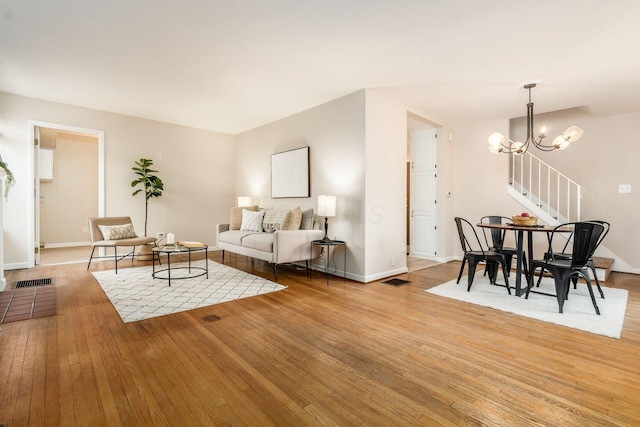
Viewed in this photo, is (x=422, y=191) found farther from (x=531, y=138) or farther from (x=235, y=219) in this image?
(x=235, y=219)

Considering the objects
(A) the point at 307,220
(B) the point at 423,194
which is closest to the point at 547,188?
(B) the point at 423,194

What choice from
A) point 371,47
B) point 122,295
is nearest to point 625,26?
point 371,47

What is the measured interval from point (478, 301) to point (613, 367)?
4.54 feet

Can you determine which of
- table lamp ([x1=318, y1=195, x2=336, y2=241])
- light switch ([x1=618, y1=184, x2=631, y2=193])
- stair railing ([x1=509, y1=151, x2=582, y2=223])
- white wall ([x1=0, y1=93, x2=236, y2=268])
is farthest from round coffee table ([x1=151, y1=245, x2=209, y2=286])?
light switch ([x1=618, y1=184, x2=631, y2=193])

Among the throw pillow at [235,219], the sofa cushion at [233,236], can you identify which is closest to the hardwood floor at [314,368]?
the sofa cushion at [233,236]

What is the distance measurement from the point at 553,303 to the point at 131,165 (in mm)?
6809

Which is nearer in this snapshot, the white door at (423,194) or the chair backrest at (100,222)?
the chair backrest at (100,222)

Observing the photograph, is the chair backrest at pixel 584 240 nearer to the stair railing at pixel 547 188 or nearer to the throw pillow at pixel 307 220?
the stair railing at pixel 547 188

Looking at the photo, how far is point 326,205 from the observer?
4289mm

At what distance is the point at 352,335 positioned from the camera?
2443 millimetres

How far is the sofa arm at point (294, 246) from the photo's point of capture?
407 cm

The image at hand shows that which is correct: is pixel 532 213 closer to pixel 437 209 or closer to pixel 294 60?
pixel 437 209

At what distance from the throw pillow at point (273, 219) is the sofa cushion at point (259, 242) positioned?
0.43 m

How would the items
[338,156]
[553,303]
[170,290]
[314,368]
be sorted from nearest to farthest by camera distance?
1. [314,368]
2. [553,303]
3. [170,290]
4. [338,156]
